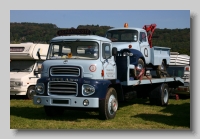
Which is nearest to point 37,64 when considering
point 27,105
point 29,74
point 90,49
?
point 29,74

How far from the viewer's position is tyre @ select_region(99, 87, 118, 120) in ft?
28.8

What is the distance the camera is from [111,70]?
9.41 m

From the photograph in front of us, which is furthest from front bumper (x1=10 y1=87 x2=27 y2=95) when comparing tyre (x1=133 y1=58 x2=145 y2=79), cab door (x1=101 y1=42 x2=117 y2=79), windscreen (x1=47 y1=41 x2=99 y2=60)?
cab door (x1=101 y1=42 x2=117 y2=79)

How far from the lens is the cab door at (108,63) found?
9.04 meters

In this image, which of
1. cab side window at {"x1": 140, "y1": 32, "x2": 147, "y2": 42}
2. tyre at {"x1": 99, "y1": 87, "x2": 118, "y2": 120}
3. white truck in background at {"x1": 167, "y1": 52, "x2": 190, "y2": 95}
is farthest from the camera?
white truck in background at {"x1": 167, "y1": 52, "x2": 190, "y2": 95}

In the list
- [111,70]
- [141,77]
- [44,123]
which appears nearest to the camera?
[44,123]

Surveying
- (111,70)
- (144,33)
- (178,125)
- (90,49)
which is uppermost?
(144,33)

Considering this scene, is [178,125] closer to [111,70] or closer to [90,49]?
[111,70]

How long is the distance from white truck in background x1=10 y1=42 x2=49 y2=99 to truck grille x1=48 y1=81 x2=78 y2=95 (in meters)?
4.65

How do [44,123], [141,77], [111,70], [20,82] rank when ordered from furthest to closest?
[20,82]
[141,77]
[111,70]
[44,123]

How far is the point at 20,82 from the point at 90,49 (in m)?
5.42

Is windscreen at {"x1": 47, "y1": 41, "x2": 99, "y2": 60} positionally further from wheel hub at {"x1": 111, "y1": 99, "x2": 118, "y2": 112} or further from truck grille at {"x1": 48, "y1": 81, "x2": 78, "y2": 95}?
wheel hub at {"x1": 111, "y1": 99, "x2": 118, "y2": 112}

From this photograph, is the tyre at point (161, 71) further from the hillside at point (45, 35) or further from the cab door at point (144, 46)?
the hillside at point (45, 35)

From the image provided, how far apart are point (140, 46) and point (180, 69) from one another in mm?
4342
